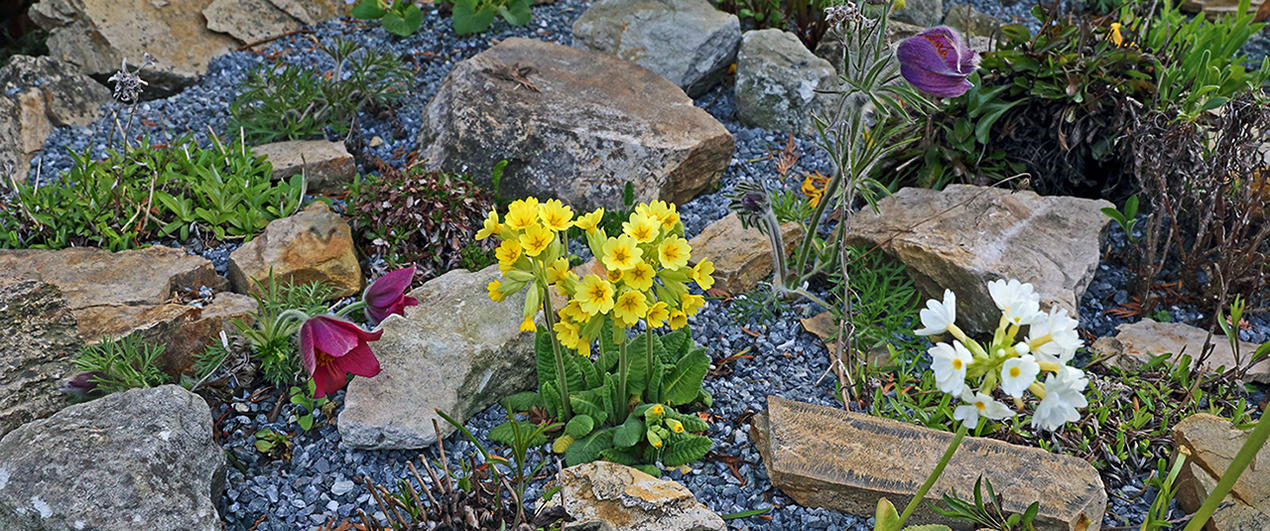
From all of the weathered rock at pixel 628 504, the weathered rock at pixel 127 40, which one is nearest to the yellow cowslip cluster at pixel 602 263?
the weathered rock at pixel 628 504

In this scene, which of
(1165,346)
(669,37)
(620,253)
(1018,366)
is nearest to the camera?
(1018,366)

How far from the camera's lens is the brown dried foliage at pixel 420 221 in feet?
11.4

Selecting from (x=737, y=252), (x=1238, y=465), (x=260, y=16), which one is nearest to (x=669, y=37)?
(x=737, y=252)

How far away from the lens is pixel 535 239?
7.01 ft

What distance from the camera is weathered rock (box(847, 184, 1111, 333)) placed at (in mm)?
3146

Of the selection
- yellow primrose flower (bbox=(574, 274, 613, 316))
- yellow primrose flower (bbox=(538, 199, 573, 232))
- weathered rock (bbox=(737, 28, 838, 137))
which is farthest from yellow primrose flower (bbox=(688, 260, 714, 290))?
weathered rock (bbox=(737, 28, 838, 137))

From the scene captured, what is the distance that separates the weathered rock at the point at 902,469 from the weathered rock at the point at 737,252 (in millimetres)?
858

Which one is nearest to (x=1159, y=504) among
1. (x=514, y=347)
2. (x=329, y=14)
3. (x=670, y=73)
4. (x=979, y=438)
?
(x=979, y=438)

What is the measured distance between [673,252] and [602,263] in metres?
0.19

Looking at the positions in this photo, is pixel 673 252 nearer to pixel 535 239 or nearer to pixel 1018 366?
pixel 535 239

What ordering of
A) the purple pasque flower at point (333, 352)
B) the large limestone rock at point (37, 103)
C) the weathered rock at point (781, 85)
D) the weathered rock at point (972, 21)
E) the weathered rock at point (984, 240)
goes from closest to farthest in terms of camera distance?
the purple pasque flower at point (333, 352)
the weathered rock at point (984, 240)
the large limestone rock at point (37, 103)
the weathered rock at point (781, 85)
the weathered rock at point (972, 21)

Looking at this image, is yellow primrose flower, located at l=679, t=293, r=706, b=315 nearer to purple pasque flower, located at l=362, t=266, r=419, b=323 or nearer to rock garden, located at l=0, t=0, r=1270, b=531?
rock garden, located at l=0, t=0, r=1270, b=531

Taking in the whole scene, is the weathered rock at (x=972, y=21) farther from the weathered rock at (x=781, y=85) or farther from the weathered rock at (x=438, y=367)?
the weathered rock at (x=438, y=367)

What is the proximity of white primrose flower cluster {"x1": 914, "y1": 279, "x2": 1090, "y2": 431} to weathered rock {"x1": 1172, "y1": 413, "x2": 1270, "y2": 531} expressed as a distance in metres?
1.12
